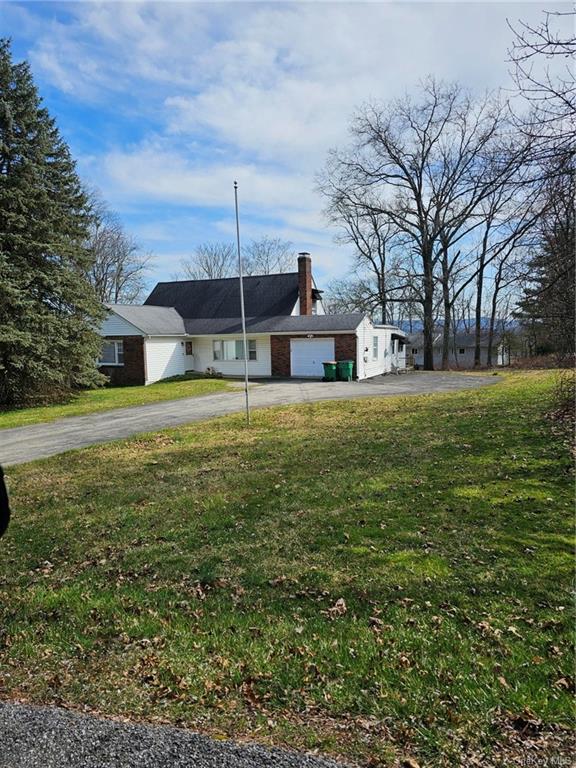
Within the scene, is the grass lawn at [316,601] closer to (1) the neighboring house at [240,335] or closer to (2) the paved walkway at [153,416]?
(2) the paved walkway at [153,416]

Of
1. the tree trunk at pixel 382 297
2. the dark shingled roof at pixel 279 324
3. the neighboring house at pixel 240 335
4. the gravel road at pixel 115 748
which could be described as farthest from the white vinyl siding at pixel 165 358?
the gravel road at pixel 115 748

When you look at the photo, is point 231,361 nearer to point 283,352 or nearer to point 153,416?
point 283,352

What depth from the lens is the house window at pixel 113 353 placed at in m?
24.3

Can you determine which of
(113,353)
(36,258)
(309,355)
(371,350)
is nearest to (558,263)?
(36,258)

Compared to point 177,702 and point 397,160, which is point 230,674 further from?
point 397,160

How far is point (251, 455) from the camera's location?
Answer: 8383 mm

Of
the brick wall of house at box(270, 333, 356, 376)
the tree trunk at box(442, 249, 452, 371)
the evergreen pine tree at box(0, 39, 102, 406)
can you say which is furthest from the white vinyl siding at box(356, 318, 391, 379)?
Answer: the evergreen pine tree at box(0, 39, 102, 406)

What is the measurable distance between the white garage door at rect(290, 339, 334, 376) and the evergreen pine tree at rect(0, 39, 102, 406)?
34.5 ft

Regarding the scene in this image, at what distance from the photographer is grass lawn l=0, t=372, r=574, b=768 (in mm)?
2490

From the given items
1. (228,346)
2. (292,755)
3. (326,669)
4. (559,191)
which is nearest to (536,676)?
(326,669)

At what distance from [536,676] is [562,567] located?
149cm

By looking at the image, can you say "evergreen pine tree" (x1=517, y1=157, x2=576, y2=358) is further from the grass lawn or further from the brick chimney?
the brick chimney

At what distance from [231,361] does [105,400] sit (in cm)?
977

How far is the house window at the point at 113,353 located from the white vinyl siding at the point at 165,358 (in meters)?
1.44
